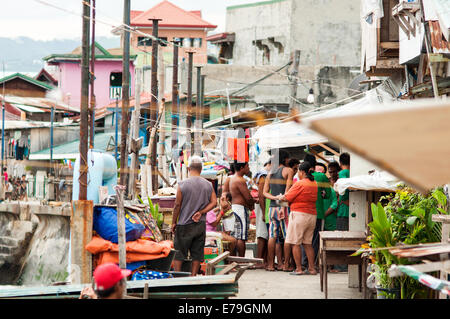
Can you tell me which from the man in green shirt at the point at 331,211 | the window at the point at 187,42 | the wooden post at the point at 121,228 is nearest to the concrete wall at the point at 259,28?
the window at the point at 187,42

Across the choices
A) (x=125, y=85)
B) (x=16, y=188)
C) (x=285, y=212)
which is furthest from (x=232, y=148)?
(x=16, y=188)

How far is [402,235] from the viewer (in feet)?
28.9

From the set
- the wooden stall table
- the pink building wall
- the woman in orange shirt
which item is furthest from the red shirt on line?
the pink building wall

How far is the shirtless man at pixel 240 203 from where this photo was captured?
44.4ft

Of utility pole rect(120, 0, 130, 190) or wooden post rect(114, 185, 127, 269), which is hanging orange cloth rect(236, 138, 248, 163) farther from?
wooden post rect(114, 185, 127, 269)

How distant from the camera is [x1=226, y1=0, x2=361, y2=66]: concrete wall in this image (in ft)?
157

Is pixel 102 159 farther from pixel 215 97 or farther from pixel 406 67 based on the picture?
pixel 215 97

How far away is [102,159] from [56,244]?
2.24 meters

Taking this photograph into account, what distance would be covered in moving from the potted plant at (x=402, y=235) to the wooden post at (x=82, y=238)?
13.0ft

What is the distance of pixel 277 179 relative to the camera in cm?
1352

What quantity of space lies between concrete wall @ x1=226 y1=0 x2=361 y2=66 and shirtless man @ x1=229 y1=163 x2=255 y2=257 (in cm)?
3478

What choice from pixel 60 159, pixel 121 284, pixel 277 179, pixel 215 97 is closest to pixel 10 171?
pixel 60 159
